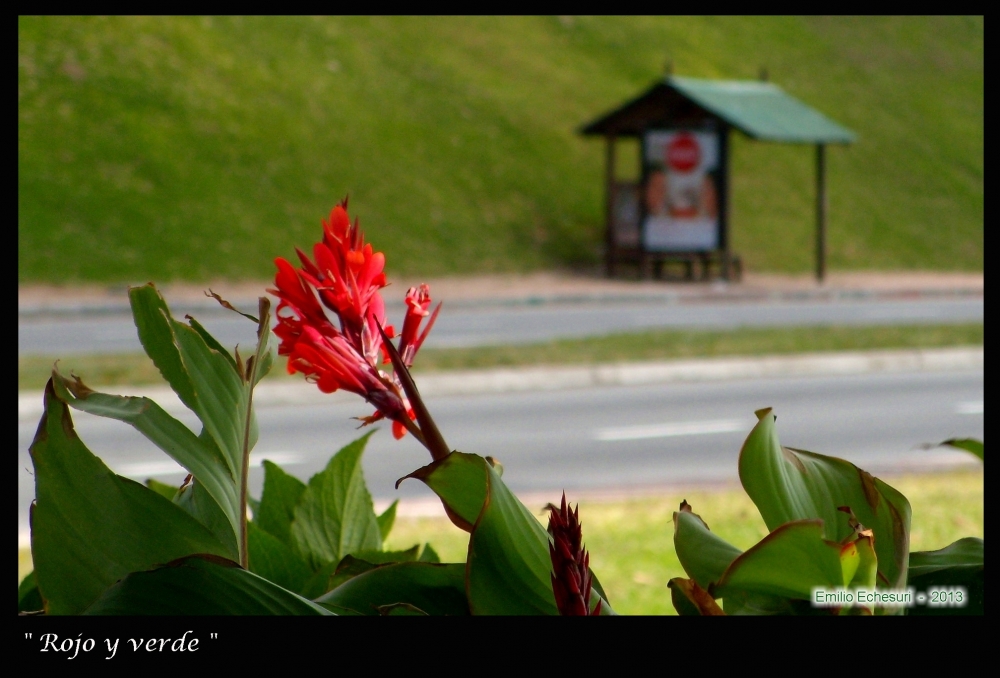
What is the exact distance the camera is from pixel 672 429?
907 centimetres

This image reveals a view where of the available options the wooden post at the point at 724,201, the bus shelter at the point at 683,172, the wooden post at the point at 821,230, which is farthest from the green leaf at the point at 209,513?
the wooden post at the point at 724,201

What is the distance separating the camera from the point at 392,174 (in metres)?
24.5

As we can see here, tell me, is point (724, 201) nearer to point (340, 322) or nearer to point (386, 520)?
point (386, 520)

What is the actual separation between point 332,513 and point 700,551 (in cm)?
54

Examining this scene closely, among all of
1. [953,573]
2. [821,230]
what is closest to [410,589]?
[953,573]

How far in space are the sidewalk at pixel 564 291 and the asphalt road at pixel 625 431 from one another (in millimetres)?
6651

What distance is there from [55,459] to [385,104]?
1013 inches

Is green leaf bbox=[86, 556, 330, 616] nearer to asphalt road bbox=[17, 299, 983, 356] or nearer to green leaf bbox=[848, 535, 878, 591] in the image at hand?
green leaf bbox=[848, 535, 878, 591]

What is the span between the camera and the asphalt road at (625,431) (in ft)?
24.5

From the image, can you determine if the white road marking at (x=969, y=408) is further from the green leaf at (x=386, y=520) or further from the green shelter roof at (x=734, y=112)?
the green shelter roof at (x=734, y=112)

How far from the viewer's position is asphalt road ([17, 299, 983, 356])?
1426 centimetres

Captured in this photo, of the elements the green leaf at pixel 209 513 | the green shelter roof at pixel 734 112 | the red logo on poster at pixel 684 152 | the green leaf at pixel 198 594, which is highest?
the green shelter roof at pixel 734 112
